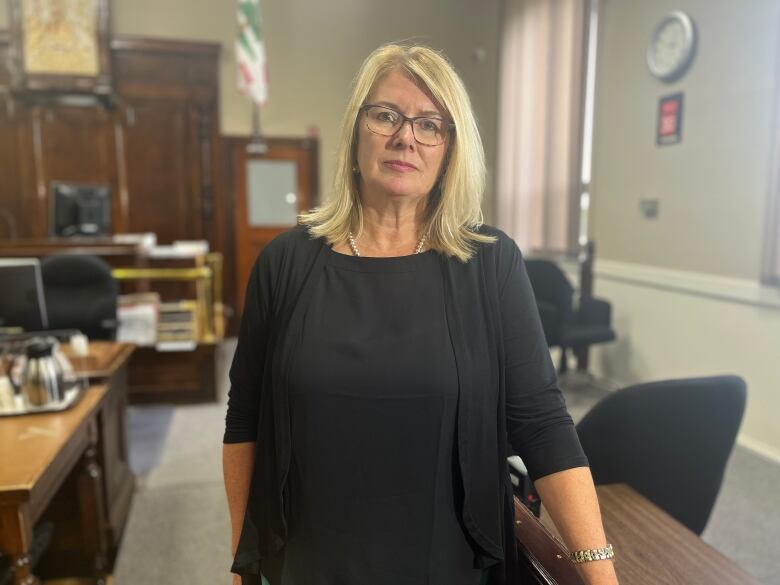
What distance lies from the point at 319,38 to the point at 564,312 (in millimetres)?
4371

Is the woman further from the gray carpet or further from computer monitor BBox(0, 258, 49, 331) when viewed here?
computer monitor BBox(0, 258, 49, 331)

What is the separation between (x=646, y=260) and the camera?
4082mm

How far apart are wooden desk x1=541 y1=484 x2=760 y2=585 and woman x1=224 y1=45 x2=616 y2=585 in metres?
0.28

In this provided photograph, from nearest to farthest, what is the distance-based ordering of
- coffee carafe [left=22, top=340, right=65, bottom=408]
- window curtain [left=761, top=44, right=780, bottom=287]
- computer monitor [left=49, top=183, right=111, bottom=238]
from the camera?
Answer: 1. coffee carafe [left=22, top=340, right=65, bottom=408]
2. window curtain [left=761, top=44, right=780, bottom=287]
3. computer monitor [left=49, top=183, right=111, bottom=238]

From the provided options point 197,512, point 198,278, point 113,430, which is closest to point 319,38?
point 198,278

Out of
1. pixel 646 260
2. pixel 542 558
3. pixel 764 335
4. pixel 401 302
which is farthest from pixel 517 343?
pixel 646 260

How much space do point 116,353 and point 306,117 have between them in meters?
4.53

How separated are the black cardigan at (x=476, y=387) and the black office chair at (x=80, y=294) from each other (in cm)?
286

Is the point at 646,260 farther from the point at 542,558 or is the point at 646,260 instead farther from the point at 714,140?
the point at 542,558

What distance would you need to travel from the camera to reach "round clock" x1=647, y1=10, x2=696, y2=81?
3.58 metres

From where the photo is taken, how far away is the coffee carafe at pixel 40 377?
1824mm

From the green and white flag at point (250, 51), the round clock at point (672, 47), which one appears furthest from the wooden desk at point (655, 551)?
the green and white flag at point (250, 51)

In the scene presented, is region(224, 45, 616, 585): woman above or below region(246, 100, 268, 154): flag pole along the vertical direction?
below

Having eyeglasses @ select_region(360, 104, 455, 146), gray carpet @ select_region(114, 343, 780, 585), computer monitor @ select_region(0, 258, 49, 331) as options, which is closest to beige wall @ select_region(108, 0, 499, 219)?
gray carpet @ select_region(114, 343, 780, 585)
